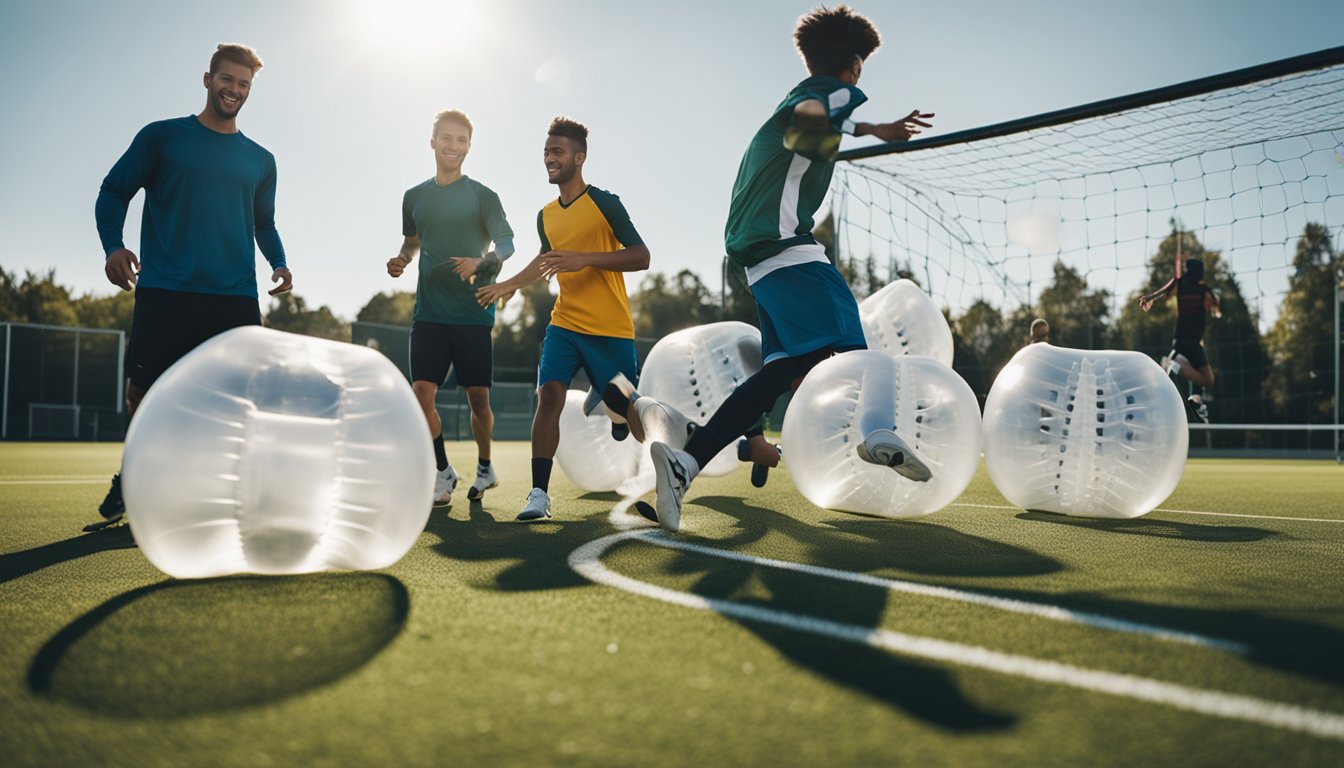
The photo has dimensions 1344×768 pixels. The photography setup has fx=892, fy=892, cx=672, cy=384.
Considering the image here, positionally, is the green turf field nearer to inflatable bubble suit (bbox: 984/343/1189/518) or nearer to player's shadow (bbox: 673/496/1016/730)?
player's shadow (bbox: 673/496/1016/730)

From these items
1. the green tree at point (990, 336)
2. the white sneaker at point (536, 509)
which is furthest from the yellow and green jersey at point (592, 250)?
the green tree at point (990, 336)

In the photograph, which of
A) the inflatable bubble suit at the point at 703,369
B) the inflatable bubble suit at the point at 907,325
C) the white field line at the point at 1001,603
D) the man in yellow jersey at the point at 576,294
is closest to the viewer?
the white field line at the point at 1001,603

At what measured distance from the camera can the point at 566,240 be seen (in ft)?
17.8

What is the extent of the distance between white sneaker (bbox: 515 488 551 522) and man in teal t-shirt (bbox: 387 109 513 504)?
1.15 m

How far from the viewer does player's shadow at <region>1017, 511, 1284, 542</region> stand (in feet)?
14.7

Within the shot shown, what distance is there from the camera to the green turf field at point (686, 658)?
60.0 inches

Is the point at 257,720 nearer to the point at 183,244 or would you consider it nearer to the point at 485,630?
the point at 485,630

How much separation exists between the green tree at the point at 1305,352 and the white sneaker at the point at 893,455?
29.7m

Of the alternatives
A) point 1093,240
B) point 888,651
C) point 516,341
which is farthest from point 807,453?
point 516,341

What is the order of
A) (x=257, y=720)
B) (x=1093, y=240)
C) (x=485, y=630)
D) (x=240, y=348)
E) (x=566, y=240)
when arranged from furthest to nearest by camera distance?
1. (x=1093, y=240)
2. (x=566, y=240)
3. (x=240, y=348)
4. (x=485, y=630)
5. (x=257, y=720)

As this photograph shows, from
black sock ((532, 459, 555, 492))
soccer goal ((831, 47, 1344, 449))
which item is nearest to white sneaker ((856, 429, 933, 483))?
black sock ((532, 459, 555, 492))

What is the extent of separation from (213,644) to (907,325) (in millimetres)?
5594

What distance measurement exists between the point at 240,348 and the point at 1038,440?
407 centimetres

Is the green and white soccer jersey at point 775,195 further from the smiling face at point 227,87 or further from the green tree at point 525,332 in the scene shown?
the green tree at point 525,332
